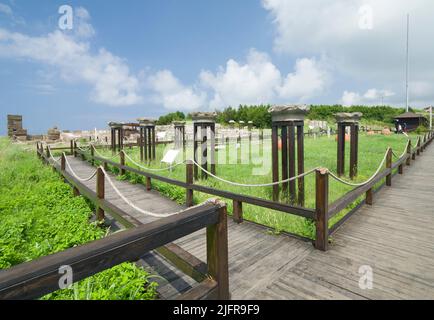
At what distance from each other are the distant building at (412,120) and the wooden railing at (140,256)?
50.2 metres

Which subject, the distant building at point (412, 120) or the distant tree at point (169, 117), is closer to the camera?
the distant building at point (412, 120)

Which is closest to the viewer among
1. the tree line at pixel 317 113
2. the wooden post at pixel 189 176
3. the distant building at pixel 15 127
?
the wooden post at pixel 189 176

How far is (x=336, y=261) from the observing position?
344 cm

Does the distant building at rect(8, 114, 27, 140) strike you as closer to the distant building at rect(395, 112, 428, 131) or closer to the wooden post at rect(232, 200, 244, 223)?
the wooden post at rect(232, 200, 244, 223)

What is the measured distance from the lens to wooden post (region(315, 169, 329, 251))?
11.9ft

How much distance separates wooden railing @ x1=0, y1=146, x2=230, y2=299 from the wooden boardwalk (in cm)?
62

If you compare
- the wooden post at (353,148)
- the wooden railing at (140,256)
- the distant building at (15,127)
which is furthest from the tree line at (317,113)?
the wooden railing at (140,256)

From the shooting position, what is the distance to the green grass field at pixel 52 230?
9.54 ft

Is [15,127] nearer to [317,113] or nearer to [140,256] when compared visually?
[140,256]

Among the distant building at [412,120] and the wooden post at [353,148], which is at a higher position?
the distant building at [412,120]

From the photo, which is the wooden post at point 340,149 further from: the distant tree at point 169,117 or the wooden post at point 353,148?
the distant tree at point 169,117

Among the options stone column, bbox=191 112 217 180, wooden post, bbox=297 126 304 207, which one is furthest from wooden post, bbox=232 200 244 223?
stone column, bbox=191 112 217 180
